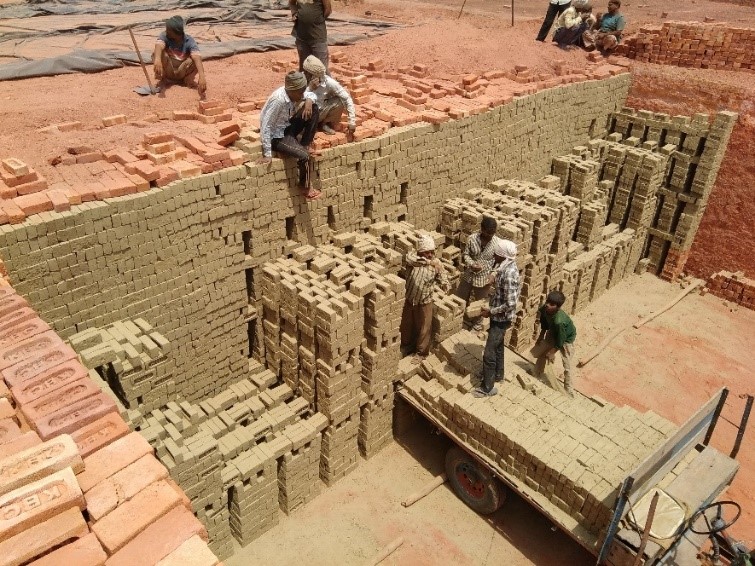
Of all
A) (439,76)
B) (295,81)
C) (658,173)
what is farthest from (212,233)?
(658,173)

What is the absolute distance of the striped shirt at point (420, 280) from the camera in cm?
846

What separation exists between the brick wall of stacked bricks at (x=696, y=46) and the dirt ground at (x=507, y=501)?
6479 millimetres

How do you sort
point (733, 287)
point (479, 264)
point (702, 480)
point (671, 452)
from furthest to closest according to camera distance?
point (733, 287), point (479, 264), point (702, 480), point (671, 452)

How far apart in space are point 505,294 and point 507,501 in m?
2.95

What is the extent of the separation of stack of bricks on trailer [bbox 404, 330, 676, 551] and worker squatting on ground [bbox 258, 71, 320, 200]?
3.48m

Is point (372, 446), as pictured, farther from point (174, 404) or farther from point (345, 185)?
point (345, 185)

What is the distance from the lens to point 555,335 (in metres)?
8.17

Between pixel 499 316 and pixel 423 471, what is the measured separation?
2647mm

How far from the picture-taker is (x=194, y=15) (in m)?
15.8

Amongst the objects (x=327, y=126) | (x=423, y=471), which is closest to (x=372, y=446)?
(x=423, y=471)

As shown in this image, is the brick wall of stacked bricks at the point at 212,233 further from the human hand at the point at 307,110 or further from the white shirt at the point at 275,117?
the human hand at the point at 307,110

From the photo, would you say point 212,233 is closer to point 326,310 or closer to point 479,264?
point 326,310

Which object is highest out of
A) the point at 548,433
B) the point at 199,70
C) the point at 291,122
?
the point at 199,70

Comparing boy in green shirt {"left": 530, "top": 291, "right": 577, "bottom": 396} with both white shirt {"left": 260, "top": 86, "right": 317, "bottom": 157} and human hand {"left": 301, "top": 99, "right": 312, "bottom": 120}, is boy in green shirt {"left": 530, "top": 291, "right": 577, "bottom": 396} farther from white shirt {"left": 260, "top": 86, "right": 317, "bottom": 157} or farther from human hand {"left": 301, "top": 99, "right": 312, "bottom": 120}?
white shirt {"left": 260, "top": 86, "right": 317, "bottom": 157}
